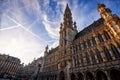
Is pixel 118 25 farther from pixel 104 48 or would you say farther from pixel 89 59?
pixel 89 59

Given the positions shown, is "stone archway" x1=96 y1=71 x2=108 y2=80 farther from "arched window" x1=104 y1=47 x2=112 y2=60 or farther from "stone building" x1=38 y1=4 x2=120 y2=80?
"arched window" x1=104 y1=47 x2=112 y2=60

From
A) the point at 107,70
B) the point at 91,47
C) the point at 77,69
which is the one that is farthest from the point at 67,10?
the point at 107,70

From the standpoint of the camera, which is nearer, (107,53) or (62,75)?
(107,53)

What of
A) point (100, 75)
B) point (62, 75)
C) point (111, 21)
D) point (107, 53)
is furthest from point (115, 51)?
point (62, 75)

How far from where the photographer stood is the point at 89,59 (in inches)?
902

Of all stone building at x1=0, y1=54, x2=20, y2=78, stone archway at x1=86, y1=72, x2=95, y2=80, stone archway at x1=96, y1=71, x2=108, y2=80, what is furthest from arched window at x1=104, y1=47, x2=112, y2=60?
stone building at x1=0, y1=54, x2=20, y2=78

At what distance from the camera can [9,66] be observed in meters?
77.0

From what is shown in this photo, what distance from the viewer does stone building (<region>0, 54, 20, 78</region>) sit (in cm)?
7294

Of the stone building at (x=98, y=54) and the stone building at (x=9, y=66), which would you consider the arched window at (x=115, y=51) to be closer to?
the stone building at (x=98, y=54)

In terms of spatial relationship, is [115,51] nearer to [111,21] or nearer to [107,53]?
[107,53]

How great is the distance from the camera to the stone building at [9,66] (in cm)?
7294

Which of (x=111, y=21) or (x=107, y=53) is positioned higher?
(x=111, y=21)

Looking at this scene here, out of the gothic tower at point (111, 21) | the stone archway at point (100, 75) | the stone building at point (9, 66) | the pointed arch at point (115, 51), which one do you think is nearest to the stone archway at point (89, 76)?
the stone archway at point (100, 75)

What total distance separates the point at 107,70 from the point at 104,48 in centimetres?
518
